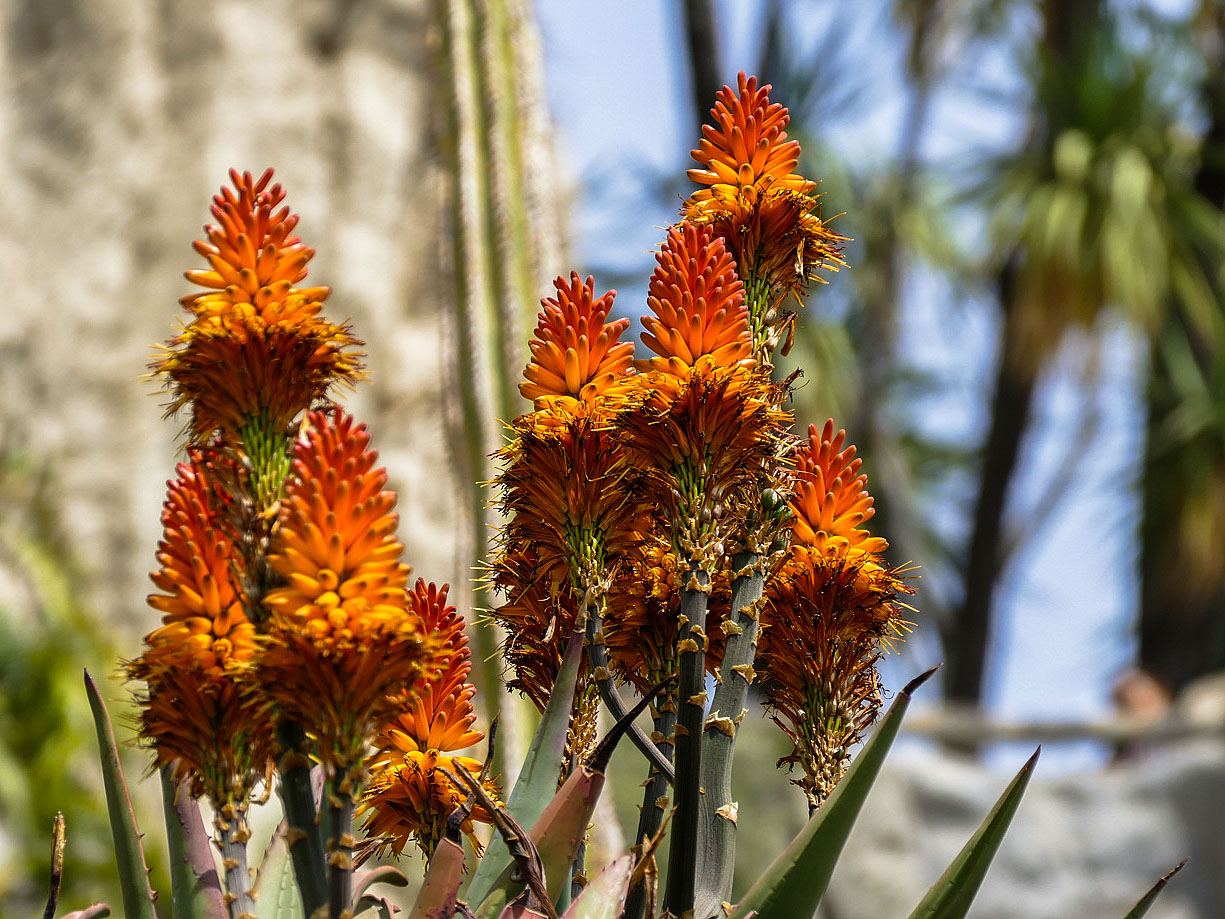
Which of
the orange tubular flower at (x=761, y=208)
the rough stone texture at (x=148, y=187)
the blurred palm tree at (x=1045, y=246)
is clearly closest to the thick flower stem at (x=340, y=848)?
the orange tubular flower at (x=761, y=208)

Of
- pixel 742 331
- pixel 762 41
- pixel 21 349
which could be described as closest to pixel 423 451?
pixel 21 349

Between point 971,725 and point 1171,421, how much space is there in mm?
2635

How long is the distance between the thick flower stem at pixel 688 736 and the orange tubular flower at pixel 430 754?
11 centimetres

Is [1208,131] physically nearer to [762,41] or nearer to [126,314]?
[762,41]

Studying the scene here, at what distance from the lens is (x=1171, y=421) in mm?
7152

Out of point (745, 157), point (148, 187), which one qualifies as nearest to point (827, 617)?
point (745, 157)

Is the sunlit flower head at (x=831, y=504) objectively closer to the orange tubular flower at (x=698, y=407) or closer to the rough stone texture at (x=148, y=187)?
the orange tubular flower at (x=698, y=407)

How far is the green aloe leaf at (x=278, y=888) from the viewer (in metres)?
0.74

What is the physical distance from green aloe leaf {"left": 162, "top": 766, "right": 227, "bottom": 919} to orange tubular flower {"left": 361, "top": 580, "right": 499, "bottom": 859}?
0.29 ft

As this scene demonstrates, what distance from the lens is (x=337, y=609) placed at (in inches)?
21.8

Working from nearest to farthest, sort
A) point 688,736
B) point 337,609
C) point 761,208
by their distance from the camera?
1. point 337,609
2. point 688,736
3. point 761,208

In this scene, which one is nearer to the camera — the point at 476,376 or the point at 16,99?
the point at 476,376

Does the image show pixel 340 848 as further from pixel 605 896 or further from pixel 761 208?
pixel 761 208

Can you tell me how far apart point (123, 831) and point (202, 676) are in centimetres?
16
